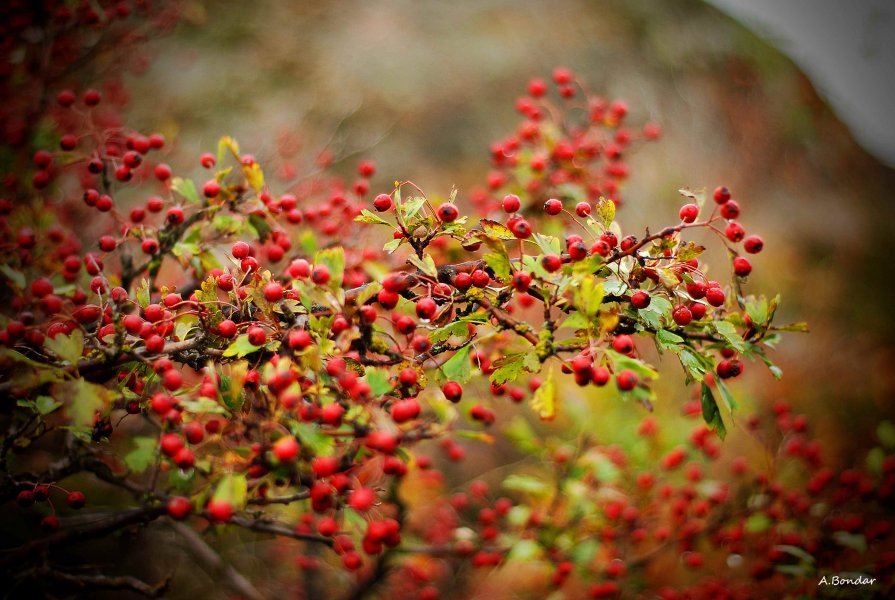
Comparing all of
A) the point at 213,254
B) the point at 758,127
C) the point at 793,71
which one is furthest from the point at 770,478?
the point at 793,71

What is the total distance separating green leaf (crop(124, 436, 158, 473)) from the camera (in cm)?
102

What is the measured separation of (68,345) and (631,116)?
5953 mm

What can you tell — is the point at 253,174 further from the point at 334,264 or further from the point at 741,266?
the point at 741,266

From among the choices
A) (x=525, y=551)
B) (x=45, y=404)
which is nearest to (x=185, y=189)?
(x=45, y=404)

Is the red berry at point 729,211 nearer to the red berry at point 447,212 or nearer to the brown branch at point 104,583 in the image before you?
the red berry at point 447,212

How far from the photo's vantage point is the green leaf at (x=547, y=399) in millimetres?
1121

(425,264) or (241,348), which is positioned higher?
(425,264)

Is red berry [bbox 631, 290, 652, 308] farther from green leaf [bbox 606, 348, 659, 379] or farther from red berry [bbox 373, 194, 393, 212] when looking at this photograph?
red berry [bbox 373, 194, 393, 212]

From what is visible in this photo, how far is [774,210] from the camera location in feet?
20.1

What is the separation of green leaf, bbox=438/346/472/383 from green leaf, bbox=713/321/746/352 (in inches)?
22.6

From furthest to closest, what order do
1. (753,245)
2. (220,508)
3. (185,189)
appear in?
(185,189) → (753,245) → (220,508)

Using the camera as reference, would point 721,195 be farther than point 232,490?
Yes

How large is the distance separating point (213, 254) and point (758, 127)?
280 inches

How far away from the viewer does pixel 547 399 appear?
3.70ft
